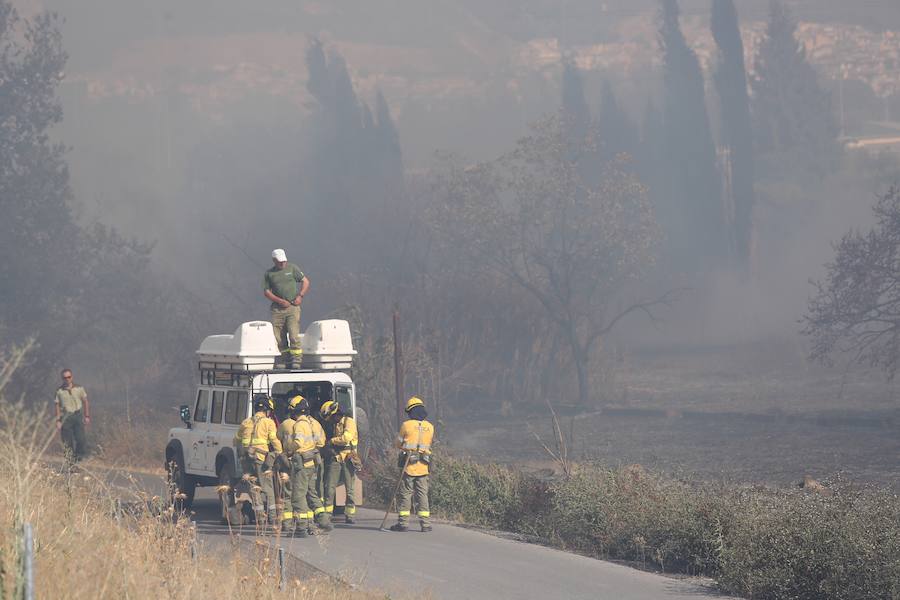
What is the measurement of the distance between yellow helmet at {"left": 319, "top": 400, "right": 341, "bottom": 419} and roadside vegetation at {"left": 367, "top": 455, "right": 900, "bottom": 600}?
270 cm

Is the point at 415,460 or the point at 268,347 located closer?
the point at 415,460

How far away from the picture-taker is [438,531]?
639 inches

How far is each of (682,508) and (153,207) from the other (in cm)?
11024

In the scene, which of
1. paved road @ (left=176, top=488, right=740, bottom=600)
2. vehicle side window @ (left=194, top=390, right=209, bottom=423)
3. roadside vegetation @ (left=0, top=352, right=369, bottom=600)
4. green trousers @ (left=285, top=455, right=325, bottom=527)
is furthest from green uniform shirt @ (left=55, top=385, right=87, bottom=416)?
roadside vegetation @ (left=0, top=352, right=369, bottom=600)

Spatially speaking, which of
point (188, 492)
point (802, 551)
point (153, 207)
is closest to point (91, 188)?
point (153, 207)

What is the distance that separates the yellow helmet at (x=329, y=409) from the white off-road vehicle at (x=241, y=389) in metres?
0.40

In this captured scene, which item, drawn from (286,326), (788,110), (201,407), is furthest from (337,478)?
(788,110)

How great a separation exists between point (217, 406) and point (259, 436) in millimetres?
2121

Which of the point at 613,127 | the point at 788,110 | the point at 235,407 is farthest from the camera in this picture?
the point at 788,110

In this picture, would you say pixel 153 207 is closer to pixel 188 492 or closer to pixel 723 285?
pixel 723 285

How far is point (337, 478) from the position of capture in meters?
16.3

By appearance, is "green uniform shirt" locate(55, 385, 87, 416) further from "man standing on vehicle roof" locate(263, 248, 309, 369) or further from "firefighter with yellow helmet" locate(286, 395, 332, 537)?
"firefighter with yellow helmet" locate(286, 395, 332, 537)

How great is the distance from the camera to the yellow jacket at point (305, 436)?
15375mm

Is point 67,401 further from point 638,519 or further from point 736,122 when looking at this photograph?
point 736,122
